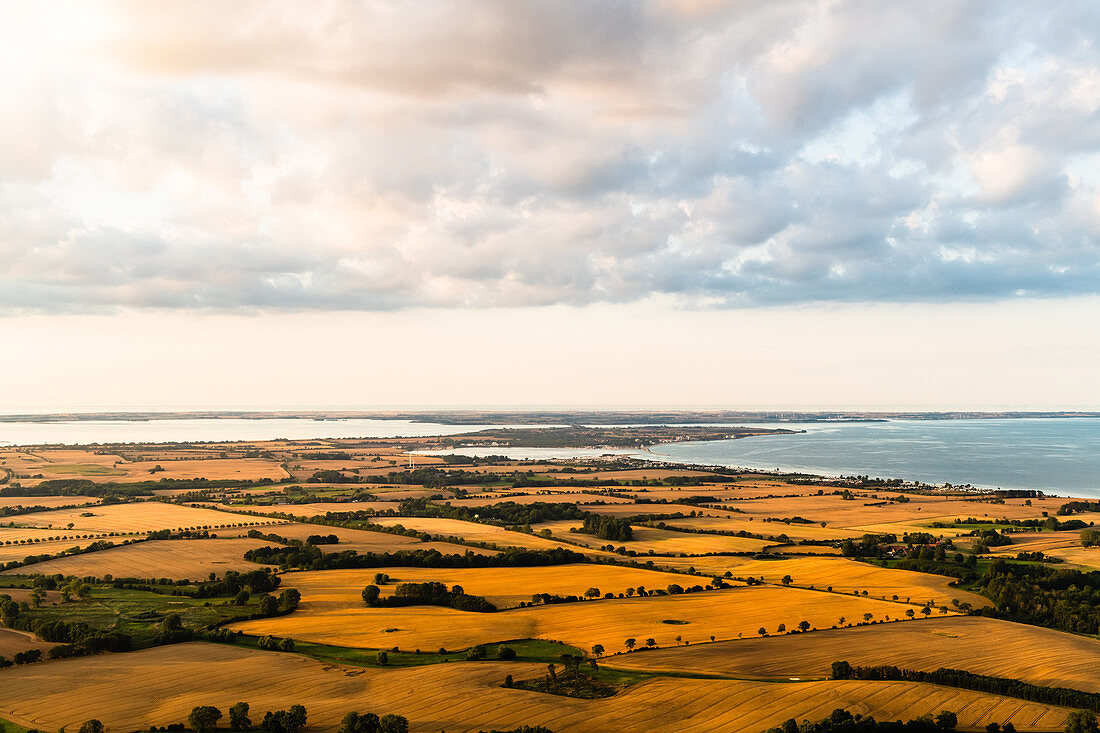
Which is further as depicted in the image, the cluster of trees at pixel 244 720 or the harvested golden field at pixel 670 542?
the harvested golden field at pixel 670 542

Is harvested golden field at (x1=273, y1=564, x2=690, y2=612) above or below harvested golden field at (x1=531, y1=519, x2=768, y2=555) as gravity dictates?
above

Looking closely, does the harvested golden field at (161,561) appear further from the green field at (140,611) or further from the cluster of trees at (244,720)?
the cluster of trees at (244,720)

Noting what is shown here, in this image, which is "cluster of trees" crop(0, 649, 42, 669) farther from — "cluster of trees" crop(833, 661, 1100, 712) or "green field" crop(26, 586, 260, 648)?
"cluster of trees" crop(833, 661, 1100, 712)

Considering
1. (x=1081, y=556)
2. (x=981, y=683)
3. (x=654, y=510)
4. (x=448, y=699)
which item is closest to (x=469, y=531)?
(x=654, y=510)

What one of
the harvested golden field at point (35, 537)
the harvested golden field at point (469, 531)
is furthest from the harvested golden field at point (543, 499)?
the harvested golden field at point (35, 537)

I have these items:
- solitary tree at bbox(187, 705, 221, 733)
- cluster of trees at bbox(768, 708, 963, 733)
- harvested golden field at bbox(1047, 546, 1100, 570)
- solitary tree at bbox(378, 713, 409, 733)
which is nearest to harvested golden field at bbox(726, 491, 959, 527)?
harvested golden field at bbox(1047, 546, 1100, 570)

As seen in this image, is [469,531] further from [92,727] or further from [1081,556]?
[1081,556]

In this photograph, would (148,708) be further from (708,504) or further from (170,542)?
(708,504)
